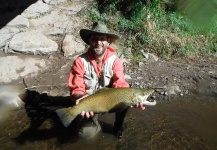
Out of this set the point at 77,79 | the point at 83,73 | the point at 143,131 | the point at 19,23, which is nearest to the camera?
the point at 77,79

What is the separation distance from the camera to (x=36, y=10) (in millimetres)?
8609

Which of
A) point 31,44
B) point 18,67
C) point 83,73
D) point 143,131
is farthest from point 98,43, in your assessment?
point 31,44

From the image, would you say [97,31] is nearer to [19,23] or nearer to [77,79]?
[77,79]

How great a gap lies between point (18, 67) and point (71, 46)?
1464mm

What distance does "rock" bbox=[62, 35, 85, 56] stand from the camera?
7279 mm

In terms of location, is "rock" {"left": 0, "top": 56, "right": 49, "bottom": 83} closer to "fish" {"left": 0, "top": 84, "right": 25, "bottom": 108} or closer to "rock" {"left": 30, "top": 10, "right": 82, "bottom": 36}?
"fish" {"left": 0, "top": 84, "right": 25, "bottom": 108}

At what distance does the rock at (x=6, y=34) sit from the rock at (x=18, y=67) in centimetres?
67

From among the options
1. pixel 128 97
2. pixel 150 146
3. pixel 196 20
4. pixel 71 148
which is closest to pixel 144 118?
pixel 150 146

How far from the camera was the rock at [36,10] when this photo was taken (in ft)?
27.8

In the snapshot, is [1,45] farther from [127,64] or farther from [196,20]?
[196,20]

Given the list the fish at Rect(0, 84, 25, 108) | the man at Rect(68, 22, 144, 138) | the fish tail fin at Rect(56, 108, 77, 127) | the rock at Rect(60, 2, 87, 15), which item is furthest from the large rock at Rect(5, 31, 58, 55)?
the fish tail fin at Rect(56, 108, 77, 127)

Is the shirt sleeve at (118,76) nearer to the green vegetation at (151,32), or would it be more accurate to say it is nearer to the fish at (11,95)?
the fish at (11,95)

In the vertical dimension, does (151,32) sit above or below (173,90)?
above

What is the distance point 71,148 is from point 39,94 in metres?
1.61
